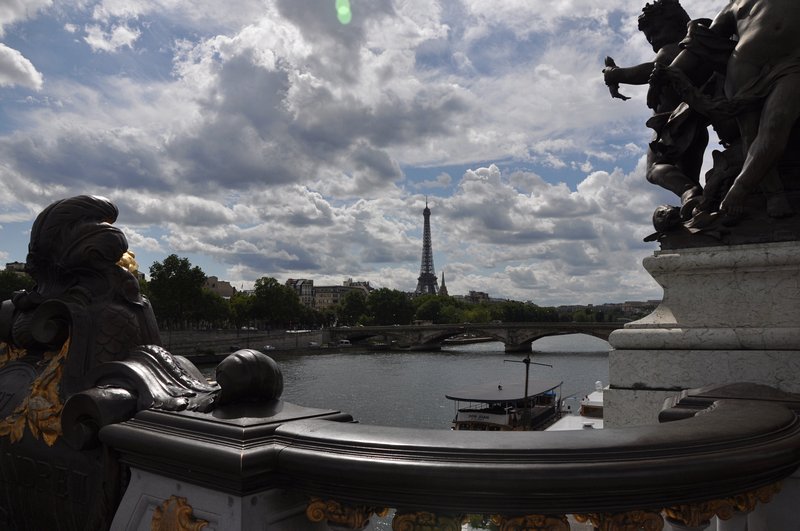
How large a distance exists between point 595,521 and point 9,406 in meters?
2.71

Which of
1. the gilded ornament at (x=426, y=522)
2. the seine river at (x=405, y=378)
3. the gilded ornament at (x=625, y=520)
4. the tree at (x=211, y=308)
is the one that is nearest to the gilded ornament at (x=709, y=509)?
the gilded ornament at (x=625, y=520)

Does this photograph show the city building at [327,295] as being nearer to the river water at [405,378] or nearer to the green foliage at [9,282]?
the river water at [405,378]

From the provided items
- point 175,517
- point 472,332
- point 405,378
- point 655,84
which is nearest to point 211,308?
point 472,332

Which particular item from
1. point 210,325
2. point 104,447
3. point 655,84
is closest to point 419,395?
point 655,84

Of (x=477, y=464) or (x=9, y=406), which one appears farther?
(x=9, y=406)

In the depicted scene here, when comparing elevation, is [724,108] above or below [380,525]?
above

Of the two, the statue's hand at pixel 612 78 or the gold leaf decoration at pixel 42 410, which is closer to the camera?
the gold leaf decoration at pixel 42 410

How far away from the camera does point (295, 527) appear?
6.24 feet

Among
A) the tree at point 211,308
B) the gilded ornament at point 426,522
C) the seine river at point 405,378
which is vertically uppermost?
the tree at point 211,308

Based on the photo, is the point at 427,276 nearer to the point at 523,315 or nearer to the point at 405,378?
the point at 523,315

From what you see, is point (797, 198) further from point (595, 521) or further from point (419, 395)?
point (419, 395)

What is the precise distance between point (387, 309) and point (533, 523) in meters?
102

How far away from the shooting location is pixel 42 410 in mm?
2730

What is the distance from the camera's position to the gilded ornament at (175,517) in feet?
6.34
